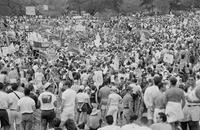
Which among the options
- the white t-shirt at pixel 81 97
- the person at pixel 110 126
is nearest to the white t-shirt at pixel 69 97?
the white t-shirt at pixel 81 97

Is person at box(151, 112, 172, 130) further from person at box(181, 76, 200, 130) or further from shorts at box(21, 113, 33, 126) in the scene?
shorts at box(21, 113, 33, 126)

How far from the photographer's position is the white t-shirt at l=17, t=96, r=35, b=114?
9797 mm

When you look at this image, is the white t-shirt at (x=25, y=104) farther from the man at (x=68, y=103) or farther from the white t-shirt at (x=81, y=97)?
the white t-shirt at (x=81, y=97)

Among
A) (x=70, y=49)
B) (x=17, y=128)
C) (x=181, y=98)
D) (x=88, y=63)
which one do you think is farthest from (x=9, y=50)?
(x=181, y=98)

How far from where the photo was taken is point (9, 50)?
19969mm

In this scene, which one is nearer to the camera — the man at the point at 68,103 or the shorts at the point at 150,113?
the shorts at the point at 150,113

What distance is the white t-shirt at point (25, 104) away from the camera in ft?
32.1

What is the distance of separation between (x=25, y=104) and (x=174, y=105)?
3162 millimetres

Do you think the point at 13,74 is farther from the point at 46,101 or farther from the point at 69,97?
the point at 46,101

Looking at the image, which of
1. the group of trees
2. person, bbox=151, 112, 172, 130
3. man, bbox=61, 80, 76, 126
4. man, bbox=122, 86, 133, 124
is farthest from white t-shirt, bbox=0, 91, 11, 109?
the group of trees

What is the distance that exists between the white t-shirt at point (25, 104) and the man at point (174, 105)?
288cm

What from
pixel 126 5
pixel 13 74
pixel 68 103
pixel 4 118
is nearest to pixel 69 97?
pixel 68 103

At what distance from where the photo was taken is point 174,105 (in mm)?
8703

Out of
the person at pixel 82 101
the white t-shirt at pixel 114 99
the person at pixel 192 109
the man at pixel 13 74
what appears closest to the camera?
the person at pixel 192 109
